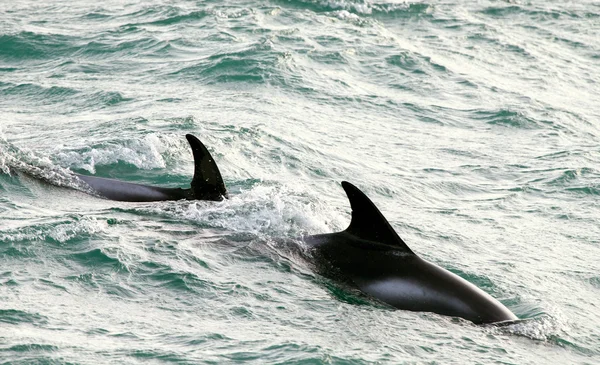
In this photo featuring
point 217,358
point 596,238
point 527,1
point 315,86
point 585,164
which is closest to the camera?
point 217,358

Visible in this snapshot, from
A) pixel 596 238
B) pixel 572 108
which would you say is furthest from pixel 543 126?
pixel 596 238

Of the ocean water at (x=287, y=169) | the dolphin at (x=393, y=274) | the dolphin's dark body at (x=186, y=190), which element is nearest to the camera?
the ocean water at (x=287, y=169)

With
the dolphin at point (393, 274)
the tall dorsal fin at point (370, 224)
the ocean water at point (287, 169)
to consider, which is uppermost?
the tall dorsal fin at point (370, 224)

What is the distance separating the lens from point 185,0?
27.4 m

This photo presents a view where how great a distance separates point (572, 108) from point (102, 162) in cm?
1099

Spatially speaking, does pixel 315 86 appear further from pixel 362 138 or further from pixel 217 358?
pixel 217 358

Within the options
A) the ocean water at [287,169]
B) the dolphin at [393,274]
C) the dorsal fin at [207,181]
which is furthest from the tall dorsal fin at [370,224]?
the dorsal fin at [207,181]

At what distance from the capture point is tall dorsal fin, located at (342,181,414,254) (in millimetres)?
9359

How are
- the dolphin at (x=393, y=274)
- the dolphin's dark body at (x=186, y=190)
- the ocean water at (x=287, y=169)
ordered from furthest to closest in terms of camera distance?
the dolphin's dark body at (x=186, y=190) < the dolphin at (x=393, y=274) < the ocean water at (x=287, y=169)

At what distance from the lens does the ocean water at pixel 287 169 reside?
8719mm

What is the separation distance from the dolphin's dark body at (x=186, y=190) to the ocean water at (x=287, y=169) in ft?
0.64

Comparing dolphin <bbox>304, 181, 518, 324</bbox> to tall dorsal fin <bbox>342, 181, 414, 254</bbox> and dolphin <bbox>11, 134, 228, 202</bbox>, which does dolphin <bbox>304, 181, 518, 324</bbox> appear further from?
dolphin <bbox>11, 134, 228, 202</bbox>

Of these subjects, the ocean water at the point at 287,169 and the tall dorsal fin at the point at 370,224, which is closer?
the ocean water at the point at 287,169

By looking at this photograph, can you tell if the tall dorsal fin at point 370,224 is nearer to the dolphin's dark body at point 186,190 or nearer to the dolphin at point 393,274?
the dolphin at point 393,274
